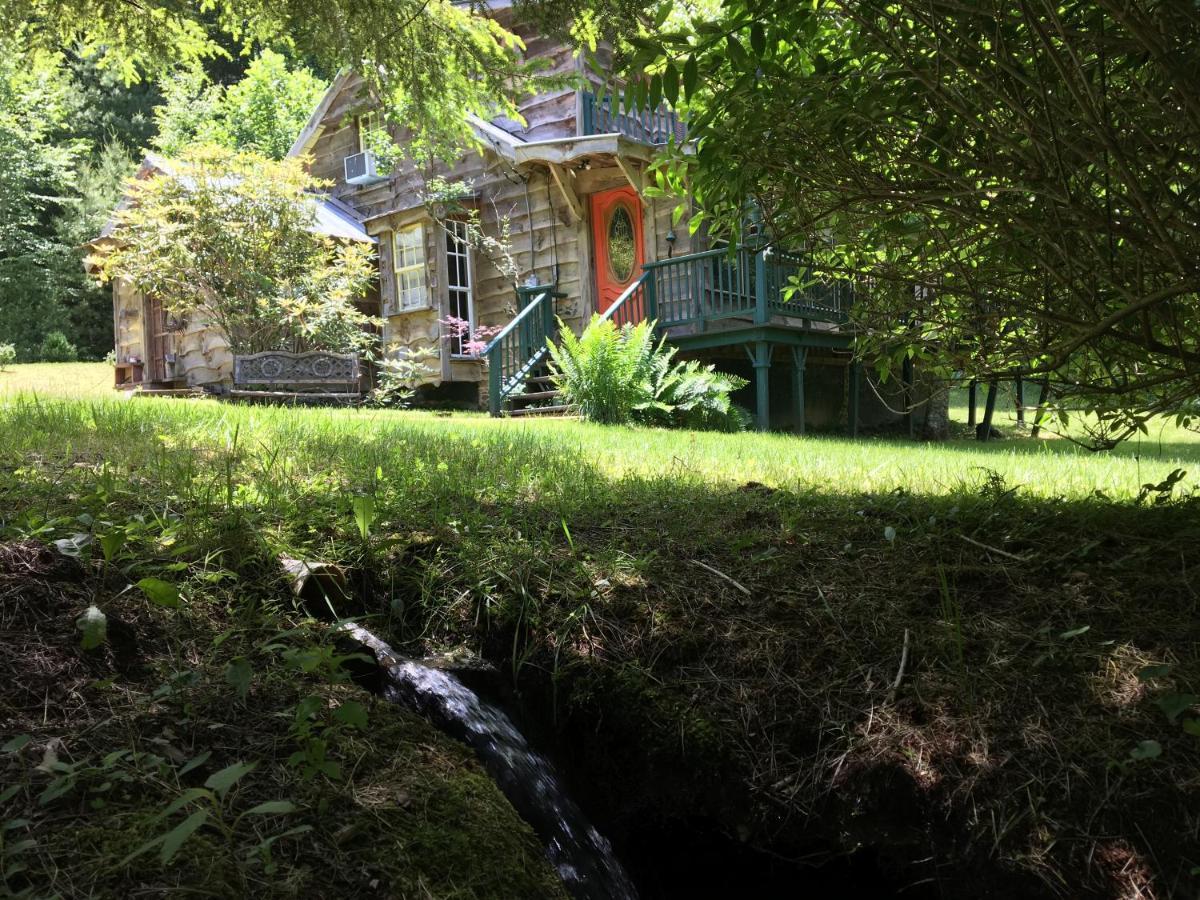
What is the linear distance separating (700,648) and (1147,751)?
1342mm

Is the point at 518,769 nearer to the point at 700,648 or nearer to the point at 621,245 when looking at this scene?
the point at 700,648

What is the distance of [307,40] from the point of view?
6082 millimetres

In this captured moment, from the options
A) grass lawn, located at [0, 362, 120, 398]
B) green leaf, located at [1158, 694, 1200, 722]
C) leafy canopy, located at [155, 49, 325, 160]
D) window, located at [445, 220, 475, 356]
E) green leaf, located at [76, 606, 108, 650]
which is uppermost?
leafy canopy, located at [155, 49, 325, 160]

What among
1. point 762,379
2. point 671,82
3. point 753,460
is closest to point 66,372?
point 762,379

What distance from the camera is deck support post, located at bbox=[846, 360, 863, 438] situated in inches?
495

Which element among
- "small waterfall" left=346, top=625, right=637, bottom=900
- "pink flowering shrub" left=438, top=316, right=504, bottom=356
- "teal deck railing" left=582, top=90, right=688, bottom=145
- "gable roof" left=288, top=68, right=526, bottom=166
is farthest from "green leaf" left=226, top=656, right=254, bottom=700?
"pink flowering shrub" left=438, top=316, right=504, bottom=356

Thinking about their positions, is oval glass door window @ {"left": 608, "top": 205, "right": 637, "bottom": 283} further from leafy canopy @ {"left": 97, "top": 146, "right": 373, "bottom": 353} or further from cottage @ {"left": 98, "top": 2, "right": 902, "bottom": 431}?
leafy canopy @ {"left": 97, "top": 146, "right": 373, "bottom": 353}

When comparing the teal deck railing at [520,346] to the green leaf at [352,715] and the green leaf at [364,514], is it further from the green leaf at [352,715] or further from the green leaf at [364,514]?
the green leaf at [352,715]

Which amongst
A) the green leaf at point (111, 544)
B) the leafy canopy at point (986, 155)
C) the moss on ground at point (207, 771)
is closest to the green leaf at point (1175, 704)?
the leafy canopy at point (986, 155)

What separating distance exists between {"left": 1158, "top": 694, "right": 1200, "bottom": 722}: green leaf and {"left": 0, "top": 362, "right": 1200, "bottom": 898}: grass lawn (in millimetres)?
11

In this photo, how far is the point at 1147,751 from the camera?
2180 millimetres

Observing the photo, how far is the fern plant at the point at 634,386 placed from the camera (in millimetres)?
9742

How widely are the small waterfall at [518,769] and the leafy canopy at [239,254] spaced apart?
37.0 ft

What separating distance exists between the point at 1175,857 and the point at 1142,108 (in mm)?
2526
